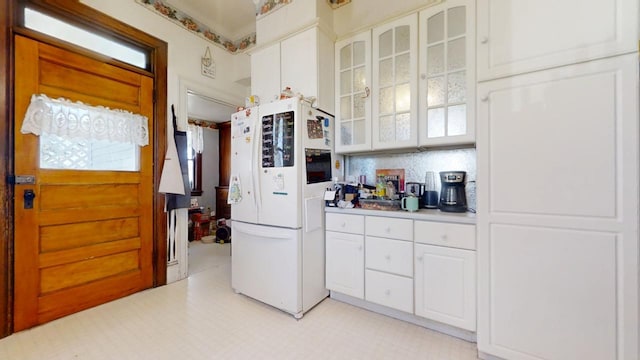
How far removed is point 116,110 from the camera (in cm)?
217

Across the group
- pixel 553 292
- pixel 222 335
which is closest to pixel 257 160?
pixel 222 335

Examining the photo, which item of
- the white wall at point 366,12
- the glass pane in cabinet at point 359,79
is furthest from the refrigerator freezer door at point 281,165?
the white wall at point 366,12

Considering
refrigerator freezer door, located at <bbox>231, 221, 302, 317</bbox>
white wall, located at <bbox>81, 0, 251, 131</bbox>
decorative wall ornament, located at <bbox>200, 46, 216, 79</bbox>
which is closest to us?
refrigerator freezer door, located at <bbox>231, 221, 302, 317</bbox>

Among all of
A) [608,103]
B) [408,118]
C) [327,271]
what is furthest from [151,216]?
[608,103]

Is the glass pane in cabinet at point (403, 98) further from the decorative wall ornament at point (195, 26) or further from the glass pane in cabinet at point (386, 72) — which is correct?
the decorative wall ornament at point (195, 26)

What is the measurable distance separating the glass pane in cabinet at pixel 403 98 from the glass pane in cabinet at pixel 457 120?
317 millimetres

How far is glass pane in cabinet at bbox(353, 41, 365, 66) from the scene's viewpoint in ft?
7.26

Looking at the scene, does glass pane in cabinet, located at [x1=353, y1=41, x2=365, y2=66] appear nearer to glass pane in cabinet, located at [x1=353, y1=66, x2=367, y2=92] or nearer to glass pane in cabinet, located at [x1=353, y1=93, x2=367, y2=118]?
glass pane in cabinet, located at [x1=353, y1=66, x2=367, y2=92]

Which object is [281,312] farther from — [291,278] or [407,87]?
[407,87]

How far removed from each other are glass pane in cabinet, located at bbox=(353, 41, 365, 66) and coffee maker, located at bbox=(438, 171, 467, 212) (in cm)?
125

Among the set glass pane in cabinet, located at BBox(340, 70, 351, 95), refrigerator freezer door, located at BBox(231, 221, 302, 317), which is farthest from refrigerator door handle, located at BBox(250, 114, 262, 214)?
glass pane in cabinet, located at BBox(340, 70, 351, 95)

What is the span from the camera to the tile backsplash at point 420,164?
6.57ft

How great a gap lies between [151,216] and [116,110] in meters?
1.02

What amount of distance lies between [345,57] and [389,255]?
1826 millimetres
